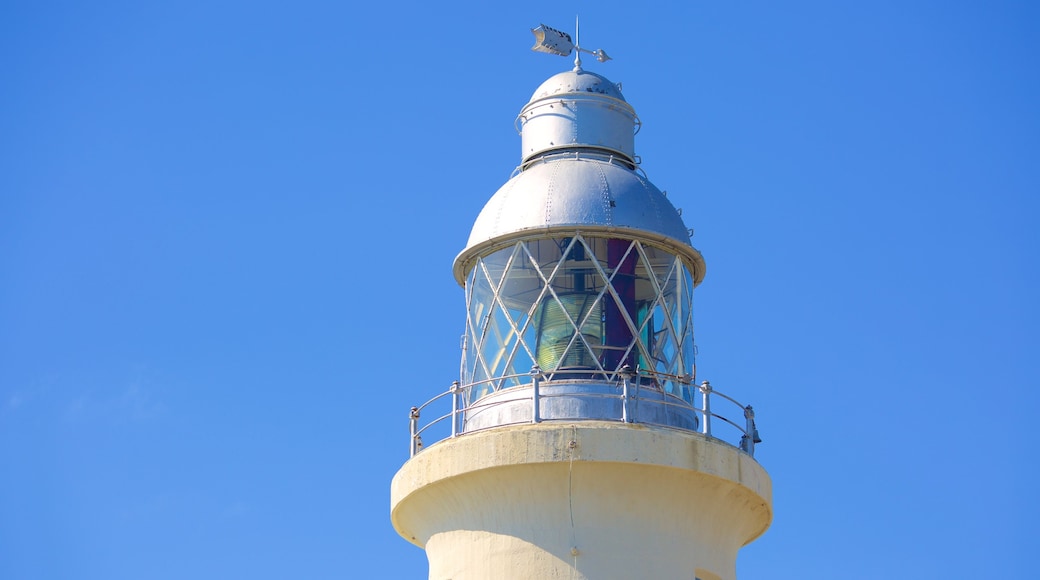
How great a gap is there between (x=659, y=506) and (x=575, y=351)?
198 cm

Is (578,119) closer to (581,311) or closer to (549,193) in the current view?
(549,193)

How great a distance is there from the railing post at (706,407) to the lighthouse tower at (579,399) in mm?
22

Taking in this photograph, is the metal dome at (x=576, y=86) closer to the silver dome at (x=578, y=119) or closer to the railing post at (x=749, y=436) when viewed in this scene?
the silver dome at (x=578, y=119)

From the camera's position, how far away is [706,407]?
67.6ft

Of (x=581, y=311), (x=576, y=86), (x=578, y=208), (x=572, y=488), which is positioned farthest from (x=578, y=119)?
(x=572, y=488)

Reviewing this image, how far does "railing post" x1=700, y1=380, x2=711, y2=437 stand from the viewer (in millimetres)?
20500

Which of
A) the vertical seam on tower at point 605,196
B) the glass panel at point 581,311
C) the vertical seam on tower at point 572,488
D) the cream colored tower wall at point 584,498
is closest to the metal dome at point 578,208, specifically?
the vertical seam on tower at point 605,196

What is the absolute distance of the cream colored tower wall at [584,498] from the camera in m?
19.8

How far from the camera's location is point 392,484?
→ 21359mm

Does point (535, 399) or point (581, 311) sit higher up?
point (581, 311)

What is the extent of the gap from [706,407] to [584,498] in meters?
1.72

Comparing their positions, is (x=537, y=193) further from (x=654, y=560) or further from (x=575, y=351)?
(x=654, y=560)

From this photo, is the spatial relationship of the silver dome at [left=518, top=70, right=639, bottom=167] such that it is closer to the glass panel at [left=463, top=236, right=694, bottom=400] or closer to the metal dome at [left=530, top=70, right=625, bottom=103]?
the metal dome at [left=530, top=70, right=625, bottom=103]

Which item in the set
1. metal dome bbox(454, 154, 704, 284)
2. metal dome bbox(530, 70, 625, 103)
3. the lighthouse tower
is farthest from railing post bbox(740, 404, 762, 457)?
metal dome bbox(530, 70, 625, 103)
